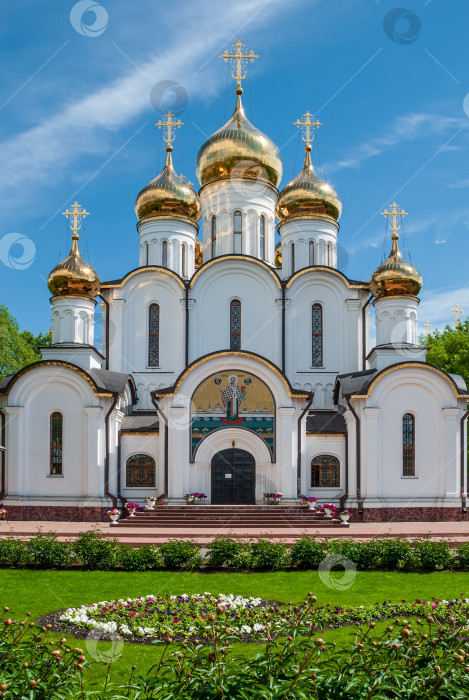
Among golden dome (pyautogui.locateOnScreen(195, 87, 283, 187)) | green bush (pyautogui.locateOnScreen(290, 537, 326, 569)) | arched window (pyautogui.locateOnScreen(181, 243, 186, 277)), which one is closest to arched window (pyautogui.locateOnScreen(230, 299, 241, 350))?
arched window (pyautogui.locateOnScreen(181, 243, 186, 277))

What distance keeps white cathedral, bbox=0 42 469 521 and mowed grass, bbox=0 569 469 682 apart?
846 centimetres

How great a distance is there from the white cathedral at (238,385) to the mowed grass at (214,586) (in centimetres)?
846

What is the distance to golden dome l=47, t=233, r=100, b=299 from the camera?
22.0m

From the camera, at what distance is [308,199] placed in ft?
83.8

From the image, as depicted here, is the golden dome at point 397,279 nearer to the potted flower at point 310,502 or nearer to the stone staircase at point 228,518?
the potted flower at point 310,502

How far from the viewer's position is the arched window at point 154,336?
23375 millimetres

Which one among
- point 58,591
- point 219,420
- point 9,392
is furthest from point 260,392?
point 58,591

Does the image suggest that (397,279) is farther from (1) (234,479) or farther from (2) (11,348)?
(2) (11,348)

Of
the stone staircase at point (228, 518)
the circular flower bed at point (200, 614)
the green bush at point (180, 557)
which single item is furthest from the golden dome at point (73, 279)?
the circular flower bed at point (200, 614)

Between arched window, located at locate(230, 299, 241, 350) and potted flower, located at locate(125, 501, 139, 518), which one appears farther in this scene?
arched window, located at locate(230, 299, 241, 350)

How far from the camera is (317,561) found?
11906 millimetres

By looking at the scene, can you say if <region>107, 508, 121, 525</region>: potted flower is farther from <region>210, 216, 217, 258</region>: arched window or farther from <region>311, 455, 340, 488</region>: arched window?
<region>210, 216, 217, 258</region>: arched window

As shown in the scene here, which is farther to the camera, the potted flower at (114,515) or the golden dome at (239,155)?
the golden dome at (239,155)

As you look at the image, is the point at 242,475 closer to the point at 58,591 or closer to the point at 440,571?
the point at 440,571
